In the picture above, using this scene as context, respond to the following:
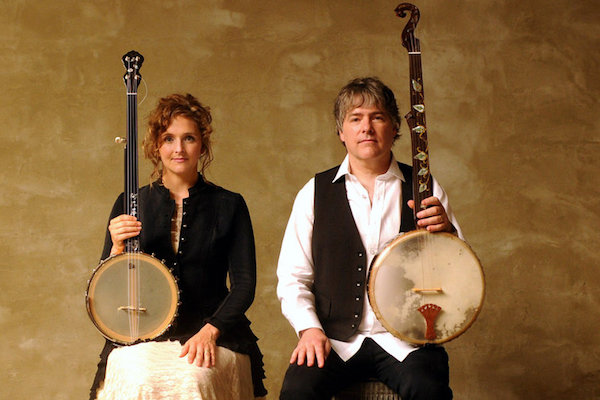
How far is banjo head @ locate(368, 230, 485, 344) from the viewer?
2.35 meters

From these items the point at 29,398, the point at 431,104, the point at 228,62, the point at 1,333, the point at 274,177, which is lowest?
the point at 29,398

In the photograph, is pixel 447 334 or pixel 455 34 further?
pixel 455 34

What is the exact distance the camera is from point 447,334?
235 centimetres

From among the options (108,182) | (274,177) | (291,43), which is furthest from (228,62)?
(108,182)

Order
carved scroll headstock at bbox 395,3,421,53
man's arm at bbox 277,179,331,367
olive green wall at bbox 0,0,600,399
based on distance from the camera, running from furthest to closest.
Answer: olive green wall at bbox 0,0,600,399
carved scroll headstock at bbox 395,3,421,53
man's arm at bbox 277,179,331,367

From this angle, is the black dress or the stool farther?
the black dress

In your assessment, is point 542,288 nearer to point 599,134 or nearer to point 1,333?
point 599,134

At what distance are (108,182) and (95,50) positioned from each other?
0.79 meters

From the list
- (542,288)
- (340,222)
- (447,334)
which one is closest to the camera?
(447,334)

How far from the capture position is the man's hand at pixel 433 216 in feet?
7.73

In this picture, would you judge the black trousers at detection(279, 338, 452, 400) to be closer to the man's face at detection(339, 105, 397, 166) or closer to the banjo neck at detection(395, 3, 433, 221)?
the banjo neck at detection(395, 3, 433, 221)

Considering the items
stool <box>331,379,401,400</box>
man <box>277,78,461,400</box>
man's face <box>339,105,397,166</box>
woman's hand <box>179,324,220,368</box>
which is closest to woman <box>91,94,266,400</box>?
woman's hand <box>179,324,220,368</box>

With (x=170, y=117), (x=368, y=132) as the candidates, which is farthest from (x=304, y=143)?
(x=368, y=132)

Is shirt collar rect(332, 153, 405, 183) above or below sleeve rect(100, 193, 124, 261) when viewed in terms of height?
above
